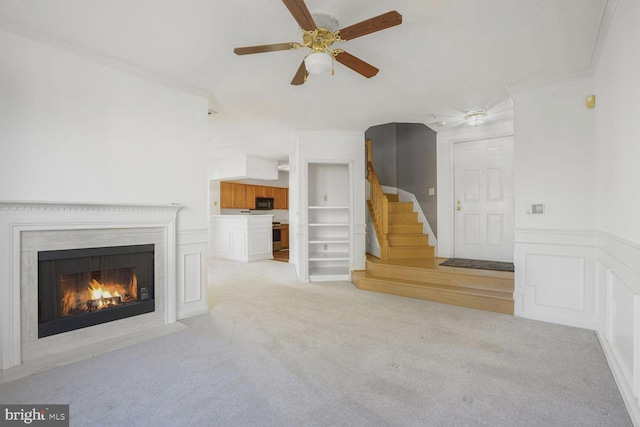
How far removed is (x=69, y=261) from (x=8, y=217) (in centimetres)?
55

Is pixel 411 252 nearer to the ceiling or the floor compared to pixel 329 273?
nearer to the ceiling

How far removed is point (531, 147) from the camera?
3.30m

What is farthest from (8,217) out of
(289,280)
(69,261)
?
(289,280)

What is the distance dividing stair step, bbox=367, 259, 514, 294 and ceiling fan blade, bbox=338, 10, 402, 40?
3213mm

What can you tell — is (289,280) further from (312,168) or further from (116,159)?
(116,159)

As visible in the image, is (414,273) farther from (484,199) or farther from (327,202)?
(327,202)

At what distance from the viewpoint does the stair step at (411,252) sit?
5195 millimetres

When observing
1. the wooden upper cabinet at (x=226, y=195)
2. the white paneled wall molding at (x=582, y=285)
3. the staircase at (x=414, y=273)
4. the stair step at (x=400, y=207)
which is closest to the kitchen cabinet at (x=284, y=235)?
the wooden upper cabinet at (x=226, y=195)

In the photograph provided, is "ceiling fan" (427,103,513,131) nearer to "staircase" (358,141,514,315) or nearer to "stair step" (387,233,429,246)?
"staircase" (358,141,514,315)

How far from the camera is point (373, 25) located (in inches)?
74.3

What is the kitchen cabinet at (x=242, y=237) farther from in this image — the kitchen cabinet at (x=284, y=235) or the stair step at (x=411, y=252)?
the stair step at (x=411, y=252)

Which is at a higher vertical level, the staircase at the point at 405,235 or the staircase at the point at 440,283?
the staircase at the point at 405,235

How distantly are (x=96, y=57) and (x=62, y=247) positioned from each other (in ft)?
5.55

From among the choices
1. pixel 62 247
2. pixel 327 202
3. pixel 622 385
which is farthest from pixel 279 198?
pixel 622 385
